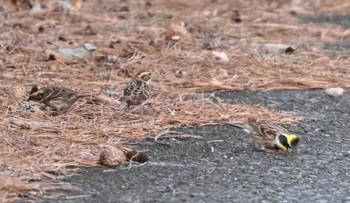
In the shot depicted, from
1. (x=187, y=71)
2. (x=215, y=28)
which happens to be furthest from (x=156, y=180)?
(x=215, y=28)

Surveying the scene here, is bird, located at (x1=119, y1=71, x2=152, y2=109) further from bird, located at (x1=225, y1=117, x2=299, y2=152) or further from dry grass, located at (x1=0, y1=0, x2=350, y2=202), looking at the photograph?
bird, located at (x1=225, y1=117, x2=299, y2=152)

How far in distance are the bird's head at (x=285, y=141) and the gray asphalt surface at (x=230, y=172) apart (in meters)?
0.04

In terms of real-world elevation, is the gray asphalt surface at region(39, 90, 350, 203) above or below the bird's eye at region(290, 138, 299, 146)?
below

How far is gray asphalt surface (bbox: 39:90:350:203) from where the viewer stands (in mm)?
3326

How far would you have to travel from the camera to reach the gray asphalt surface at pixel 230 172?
333 centimetres

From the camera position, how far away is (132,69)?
569cm

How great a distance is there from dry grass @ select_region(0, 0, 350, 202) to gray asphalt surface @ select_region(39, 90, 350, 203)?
0.47 ft

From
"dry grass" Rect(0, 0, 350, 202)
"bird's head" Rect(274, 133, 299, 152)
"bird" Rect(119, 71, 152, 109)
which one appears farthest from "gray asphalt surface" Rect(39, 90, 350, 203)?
"bird" Rect(119, 71, 152, 109)

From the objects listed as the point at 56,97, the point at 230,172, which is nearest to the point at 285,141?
the point at 230,172

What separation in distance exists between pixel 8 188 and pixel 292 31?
5049mm

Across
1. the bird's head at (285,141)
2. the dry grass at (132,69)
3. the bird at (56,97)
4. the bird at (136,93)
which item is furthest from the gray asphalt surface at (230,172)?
the bird at (56,97)

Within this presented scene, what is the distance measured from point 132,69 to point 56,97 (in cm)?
136

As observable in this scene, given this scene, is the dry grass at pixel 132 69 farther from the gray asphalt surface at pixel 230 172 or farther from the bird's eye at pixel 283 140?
the bird's eye at pixel 283 140

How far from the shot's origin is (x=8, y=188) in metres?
Result: 3.16
